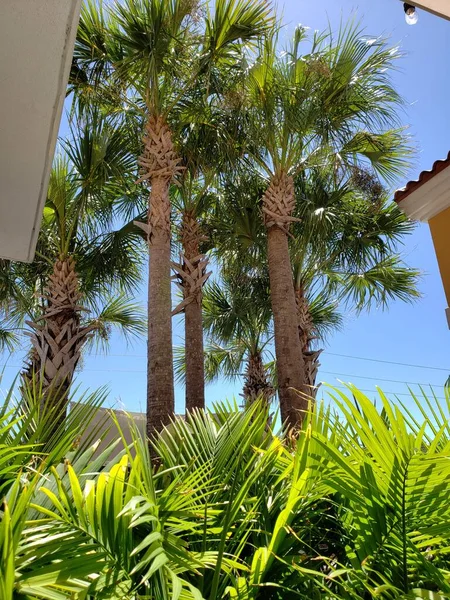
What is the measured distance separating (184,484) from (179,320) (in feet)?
33.3

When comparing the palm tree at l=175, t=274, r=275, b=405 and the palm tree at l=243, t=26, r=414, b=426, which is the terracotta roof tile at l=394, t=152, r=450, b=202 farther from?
the palm tree at l=175, t=274, r=275, b=405

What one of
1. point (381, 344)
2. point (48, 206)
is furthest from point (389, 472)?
point (381, 344)

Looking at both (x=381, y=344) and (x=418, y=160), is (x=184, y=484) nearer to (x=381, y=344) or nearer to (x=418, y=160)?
(x=418, y=160)

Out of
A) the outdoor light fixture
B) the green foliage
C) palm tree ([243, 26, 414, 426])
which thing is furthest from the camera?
palm tree ([243, 26, 414, 426])

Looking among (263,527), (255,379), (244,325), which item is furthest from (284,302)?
(255,379)

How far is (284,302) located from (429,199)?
6.69 feet

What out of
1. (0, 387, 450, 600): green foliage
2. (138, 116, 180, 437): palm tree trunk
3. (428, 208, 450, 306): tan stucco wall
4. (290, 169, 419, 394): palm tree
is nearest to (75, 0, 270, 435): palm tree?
(138, 116, 180, 437): palm tree trunk

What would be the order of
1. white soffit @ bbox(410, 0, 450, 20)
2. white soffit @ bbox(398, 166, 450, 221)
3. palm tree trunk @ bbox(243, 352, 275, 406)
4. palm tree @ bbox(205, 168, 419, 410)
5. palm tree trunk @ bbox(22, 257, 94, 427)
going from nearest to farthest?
white soffit @ bbox(410, 0, 450, 20) < white soffit @ bbox(398, 166, 450, 221) < palm tree trunk @ bbox(22, 257, 94, 427) < palm tree @ bbox(205, 168, 419, 410) < palm tree trunk @ bbox(243, 352, 275, 406)

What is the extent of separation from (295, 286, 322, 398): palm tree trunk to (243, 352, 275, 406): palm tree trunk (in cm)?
305

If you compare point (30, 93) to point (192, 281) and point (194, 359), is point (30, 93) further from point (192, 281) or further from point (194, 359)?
point (192, 281)

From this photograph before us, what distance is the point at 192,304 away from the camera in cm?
707

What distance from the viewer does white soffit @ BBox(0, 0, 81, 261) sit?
207cm

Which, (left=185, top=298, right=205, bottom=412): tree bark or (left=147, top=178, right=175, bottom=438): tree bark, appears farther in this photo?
(left=185, top=298, right=205, bottom=412): tree bark

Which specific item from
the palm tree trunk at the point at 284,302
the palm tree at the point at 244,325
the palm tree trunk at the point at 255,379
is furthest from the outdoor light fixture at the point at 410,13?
the palm tree trunk at the point at 255,379
